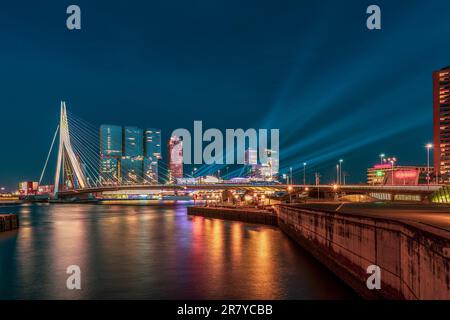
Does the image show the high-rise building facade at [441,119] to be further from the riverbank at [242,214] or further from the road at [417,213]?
the road at [417,213]

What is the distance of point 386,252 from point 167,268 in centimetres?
1485

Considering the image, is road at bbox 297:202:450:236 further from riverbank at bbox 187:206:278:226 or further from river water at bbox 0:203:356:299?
riverbank at bbox 187:206:278:226

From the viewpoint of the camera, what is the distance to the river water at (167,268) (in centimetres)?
1866

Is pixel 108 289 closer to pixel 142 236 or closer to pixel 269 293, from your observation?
pixel 269 293

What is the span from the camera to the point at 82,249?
33.6 m

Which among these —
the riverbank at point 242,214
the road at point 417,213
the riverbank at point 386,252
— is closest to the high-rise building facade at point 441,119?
the riverbank at point 242,214

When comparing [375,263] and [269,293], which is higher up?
[375,263]

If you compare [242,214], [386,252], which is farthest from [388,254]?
[242,214]

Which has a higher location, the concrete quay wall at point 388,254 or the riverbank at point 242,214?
the concrete quay wall at point 388,254

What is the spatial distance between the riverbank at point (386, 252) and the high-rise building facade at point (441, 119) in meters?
153

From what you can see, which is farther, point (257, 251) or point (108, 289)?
point (257, 251)
